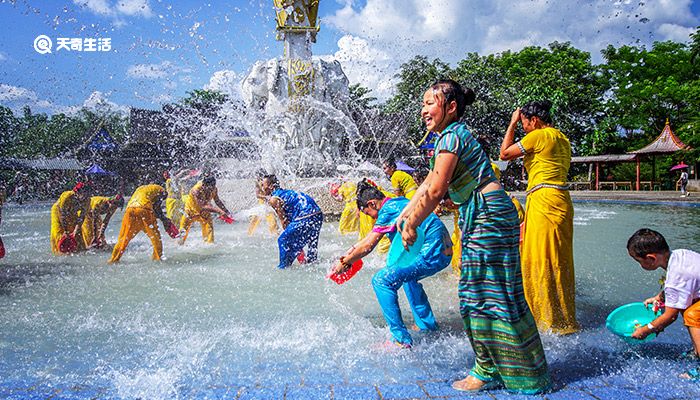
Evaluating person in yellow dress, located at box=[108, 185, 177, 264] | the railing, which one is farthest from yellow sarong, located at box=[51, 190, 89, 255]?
the railing

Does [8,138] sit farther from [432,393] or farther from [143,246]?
[432,393]

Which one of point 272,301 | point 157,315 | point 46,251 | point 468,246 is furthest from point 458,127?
point 46,251

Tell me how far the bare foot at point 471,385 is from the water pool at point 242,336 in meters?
0.15

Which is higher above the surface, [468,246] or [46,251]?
[468,246]

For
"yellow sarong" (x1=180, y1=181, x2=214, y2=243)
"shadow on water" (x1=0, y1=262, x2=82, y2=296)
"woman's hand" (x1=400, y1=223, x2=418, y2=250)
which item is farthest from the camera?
"yellow sarong" (x1=180, y1=181, x2=214, y2=243)

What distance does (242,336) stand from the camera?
363cm

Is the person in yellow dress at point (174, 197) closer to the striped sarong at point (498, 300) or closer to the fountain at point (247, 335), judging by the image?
the fountain at point (247, 335)

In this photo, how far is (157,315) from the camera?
422 centimetres

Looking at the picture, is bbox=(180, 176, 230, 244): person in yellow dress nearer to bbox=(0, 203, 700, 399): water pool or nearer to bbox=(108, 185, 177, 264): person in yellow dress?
bbox=(108, 185, 177, 264): person in yellow dress

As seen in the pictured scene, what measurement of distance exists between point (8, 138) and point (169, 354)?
49.1 m

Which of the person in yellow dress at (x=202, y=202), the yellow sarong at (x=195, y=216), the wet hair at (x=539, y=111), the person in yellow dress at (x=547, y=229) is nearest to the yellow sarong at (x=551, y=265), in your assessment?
the person in yellow dress at (x=547, y=229)

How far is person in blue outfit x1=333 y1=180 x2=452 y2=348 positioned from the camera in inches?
130

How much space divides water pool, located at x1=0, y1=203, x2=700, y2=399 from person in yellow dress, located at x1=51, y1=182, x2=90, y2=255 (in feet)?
3.12

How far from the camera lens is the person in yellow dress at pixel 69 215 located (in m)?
7.67
